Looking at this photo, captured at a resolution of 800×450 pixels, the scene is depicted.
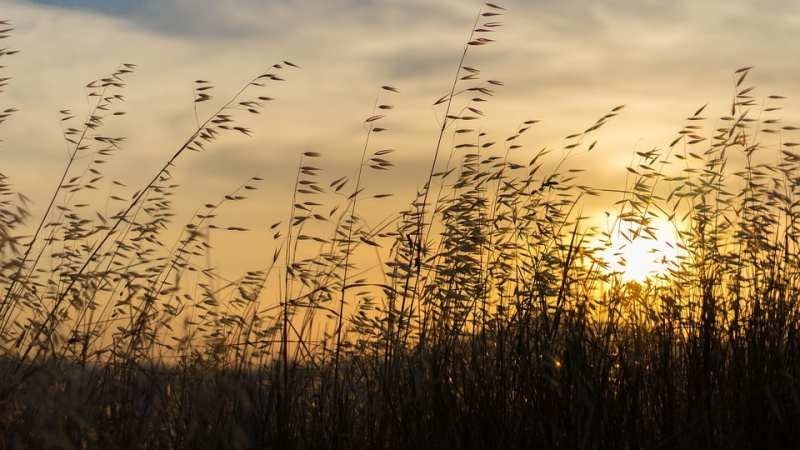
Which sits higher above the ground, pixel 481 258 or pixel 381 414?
pixel 481 258

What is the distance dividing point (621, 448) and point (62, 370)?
1944mm

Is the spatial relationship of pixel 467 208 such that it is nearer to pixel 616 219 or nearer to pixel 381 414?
pixel 616 219

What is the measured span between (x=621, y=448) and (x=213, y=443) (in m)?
1.35

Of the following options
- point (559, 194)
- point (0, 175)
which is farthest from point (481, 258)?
point (0, 175)

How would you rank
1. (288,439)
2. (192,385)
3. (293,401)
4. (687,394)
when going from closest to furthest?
1. (288,439)
2. (293,401)
3. (687,394)
4. (192,385)

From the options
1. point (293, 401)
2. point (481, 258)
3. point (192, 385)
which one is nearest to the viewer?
point (293, 401)

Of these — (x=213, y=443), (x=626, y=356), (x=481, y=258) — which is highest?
(x=481, y=258)

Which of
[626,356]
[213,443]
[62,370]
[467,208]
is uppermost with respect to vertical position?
[467,208]

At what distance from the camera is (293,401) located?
→ 2.80m

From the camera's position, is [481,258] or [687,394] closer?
[687,394]

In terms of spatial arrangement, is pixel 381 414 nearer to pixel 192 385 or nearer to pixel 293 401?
pixel 293 401

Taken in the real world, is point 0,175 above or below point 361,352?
above

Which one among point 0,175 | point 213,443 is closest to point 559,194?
point 213,443

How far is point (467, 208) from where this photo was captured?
3.71 m
